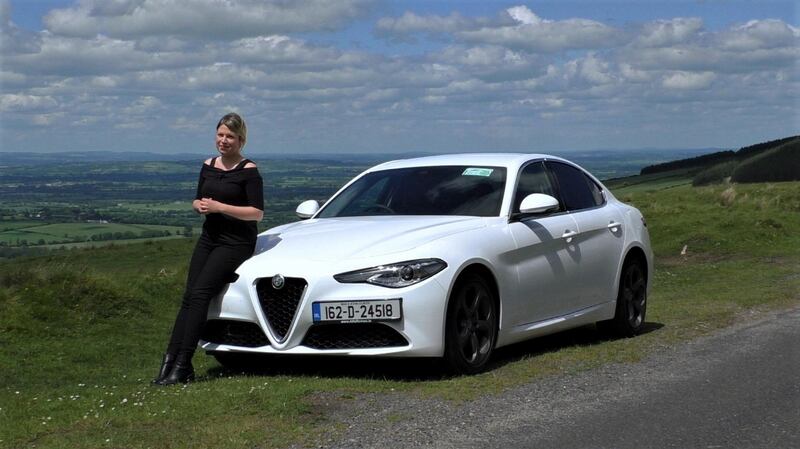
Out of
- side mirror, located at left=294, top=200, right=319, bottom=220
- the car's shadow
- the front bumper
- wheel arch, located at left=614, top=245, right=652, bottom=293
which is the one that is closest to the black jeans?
the front bumper

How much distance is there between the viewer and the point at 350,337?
324 inches

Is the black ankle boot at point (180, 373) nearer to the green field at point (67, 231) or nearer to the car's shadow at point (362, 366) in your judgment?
the car's shadow at point (362, 366)

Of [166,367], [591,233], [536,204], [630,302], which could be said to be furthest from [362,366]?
[630,302]

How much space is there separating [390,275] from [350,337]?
21.1 inches

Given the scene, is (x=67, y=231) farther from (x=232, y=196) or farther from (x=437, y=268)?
(x=437, y=268)

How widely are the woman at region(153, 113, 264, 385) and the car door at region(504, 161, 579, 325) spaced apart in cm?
202

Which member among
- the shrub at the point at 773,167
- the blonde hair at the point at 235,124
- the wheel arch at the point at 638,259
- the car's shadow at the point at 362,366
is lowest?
the shrub at the point at 773,167

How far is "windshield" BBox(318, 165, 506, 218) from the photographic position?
31.1ft

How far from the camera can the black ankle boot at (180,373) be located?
27.6ft

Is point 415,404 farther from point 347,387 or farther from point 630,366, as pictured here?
point 630,366

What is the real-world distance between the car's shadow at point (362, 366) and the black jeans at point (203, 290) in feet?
1.60

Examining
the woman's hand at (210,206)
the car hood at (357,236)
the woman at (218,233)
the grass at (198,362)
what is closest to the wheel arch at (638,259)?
the grass at (198,362)

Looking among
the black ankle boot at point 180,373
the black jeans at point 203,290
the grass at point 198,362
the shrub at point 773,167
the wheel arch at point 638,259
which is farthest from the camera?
the shrub at point 773,167

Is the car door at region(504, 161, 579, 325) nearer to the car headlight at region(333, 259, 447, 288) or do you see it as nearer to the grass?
the grass
